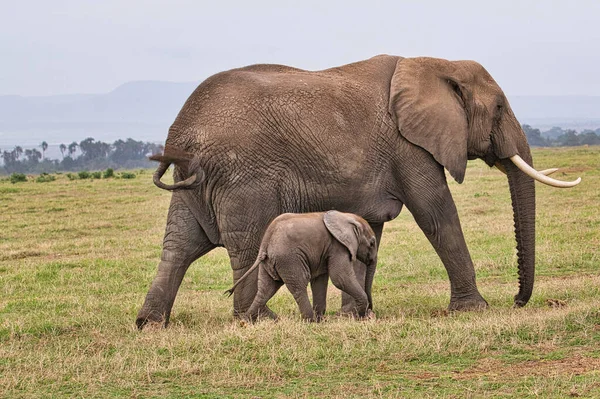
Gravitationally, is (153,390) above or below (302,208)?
below

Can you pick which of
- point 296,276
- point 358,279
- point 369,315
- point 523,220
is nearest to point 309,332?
point 296,276

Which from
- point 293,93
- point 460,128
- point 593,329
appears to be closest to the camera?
point 593,329

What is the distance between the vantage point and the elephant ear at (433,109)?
10.3 metres

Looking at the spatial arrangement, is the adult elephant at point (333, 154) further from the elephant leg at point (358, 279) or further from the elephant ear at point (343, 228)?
the elephant ear at point (343, 228)

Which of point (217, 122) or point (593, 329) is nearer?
point (593, 329)

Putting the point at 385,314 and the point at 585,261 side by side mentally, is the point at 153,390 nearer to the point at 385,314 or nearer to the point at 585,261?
the point at 385,314

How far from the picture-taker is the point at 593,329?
322 inches

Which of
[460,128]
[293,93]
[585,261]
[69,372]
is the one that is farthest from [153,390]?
[585,261]

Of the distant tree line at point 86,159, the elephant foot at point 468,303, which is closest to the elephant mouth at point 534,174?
the elephant foot at point 468,303

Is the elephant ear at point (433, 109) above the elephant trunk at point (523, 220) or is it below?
above

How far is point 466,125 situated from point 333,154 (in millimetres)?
1745

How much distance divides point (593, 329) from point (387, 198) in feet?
9.55

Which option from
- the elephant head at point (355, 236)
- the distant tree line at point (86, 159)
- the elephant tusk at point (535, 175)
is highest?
the elephant tusk at point (535, 175)

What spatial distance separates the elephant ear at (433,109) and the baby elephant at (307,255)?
4.37 feet
